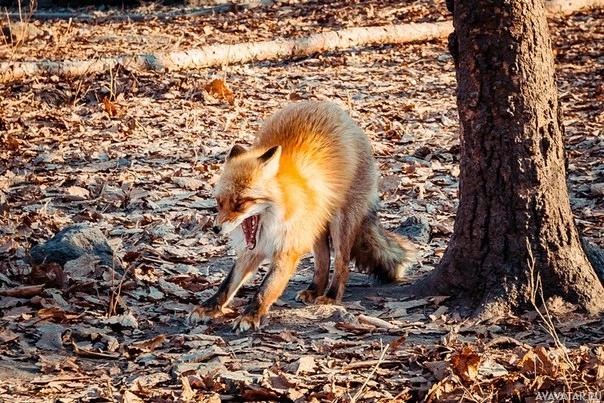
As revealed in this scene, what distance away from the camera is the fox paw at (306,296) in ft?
20.5

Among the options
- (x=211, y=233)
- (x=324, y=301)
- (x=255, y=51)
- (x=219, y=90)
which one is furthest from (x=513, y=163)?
(x=255, y=51)

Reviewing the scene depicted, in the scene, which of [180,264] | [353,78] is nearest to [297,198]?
[180,264]

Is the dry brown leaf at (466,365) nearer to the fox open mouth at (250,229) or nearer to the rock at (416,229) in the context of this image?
the fox open mouth at (250,229)

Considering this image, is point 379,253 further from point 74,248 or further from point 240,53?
point 240,53

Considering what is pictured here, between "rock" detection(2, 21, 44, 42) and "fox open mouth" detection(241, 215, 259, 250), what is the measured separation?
9.82 m

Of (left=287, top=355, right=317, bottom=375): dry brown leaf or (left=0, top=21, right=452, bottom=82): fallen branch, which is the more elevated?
(left=0, top=21, right=452, bottom=82): fallen branch

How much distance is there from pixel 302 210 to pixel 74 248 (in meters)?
1.78

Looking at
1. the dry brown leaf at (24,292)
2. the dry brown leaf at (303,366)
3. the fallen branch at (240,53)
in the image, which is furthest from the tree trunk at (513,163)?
the fallen branch at (240,53)

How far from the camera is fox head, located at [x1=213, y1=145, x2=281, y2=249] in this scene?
5.46 metres

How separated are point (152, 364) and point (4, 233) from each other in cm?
285

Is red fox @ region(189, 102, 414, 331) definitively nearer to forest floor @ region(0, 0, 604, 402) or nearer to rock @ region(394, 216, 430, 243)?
forest floor @ region(0, 0, 604, 402)

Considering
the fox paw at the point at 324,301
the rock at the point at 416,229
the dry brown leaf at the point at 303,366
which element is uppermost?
the dry brown leaf at the point at 303,366

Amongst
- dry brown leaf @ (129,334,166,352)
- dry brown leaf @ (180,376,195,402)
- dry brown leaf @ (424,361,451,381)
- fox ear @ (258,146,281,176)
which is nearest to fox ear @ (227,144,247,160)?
fox ear @ (258,146,281,176)

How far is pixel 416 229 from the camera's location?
24.6ft
